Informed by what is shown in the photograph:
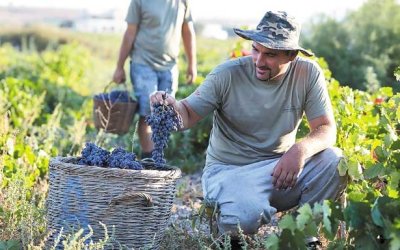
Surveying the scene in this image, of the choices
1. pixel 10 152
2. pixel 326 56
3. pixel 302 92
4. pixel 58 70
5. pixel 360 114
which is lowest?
pixel 58 70

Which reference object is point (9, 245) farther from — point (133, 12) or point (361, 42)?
point (361, 42)

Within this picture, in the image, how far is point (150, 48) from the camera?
656 centimetres

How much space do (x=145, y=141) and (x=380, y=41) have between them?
475 cm

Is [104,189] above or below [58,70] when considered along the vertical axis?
above

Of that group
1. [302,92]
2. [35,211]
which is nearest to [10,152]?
[35,211]

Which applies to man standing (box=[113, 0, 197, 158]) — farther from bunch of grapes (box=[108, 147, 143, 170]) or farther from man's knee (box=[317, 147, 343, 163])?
bunch of grapes (box=[108, 147, 143, 170])

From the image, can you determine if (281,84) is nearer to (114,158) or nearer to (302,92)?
(302,92)

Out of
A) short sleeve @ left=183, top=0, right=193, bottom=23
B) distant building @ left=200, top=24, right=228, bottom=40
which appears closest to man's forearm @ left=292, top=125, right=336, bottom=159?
short sleeve @ left=183, top=0, right=193, bottom=23

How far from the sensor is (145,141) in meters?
6.64

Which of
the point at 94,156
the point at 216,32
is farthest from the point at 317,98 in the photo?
the point at 216,32

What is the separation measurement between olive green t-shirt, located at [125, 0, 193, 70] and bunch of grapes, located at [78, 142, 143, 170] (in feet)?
8.60

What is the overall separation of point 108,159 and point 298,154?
35.5 inches

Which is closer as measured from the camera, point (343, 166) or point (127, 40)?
point (343, 166)

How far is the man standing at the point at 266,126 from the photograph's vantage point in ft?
13.7
